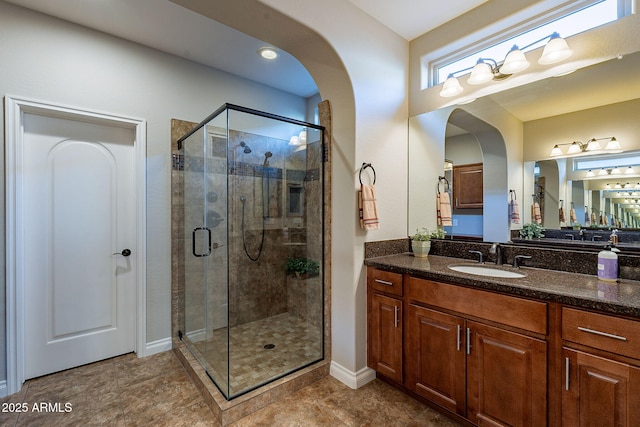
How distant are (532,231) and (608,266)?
504 millimetres

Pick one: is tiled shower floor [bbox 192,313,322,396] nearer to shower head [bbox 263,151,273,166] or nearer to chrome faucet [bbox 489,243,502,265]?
chrome faucet [bbox 489,243,502,265]

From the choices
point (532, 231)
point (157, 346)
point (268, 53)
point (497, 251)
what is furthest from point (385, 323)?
point (268, 53)

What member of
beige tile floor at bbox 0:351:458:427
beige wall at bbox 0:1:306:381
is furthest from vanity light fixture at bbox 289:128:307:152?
beige tile floor at bbox 0:351:458:427

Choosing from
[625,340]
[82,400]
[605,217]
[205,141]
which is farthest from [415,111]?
[82,400]

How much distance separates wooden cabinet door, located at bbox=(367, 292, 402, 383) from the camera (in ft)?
6.55

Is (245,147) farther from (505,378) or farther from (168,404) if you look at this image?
(505,378)

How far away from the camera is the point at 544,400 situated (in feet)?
4.50

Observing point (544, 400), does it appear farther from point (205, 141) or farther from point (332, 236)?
point (205, 141)

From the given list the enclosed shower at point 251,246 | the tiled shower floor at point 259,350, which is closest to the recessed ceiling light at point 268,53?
the enclosed shower at point 251,246

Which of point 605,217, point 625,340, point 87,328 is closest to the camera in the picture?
point 625,340

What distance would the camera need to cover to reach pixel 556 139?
1940mm

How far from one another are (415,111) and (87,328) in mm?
3408

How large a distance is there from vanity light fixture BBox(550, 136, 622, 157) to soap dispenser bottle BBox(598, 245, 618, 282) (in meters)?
0.63

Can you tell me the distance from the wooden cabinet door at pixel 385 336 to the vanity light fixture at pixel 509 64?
1670mm
